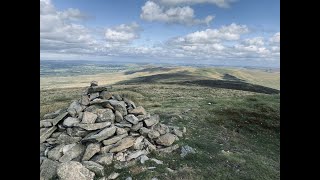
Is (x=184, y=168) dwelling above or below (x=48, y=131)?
below

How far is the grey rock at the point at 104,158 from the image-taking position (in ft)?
47.7

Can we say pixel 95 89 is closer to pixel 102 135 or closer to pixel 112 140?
pixel 102 135

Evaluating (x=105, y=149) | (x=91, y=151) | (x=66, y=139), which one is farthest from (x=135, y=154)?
(x=66, y=139)

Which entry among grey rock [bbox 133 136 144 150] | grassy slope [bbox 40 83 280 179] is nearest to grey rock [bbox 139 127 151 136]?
grey rock [bbox 133 136 144 150]

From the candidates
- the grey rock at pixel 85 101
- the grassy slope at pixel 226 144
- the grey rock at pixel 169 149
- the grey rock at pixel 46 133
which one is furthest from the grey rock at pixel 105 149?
the grey rock at pixel 85 101

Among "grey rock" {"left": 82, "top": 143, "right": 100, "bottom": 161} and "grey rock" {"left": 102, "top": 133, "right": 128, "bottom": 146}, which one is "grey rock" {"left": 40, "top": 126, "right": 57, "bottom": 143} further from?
"grey rock" {"left": 102, "top": 133, "right": 128, "bottom": 146}

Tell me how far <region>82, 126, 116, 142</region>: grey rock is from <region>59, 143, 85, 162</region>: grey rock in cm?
46

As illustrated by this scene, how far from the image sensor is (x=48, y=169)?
1354 centimetres

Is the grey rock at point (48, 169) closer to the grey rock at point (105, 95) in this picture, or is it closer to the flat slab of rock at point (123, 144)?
the flat slab of rock at point (123, 144)

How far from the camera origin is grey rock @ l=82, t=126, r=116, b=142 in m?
15.5
